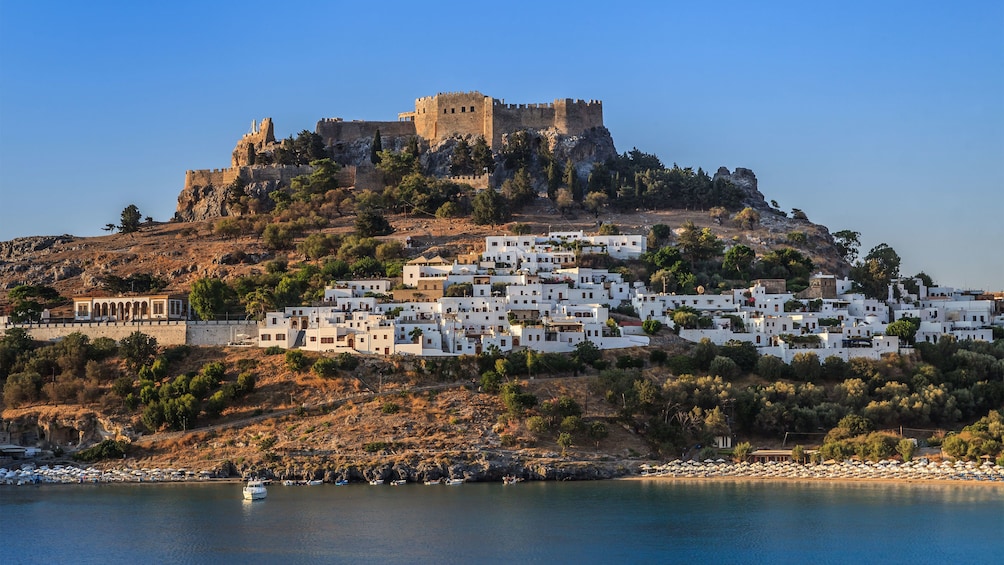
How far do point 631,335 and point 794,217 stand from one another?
22.6 meters

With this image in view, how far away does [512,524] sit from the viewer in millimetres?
41875

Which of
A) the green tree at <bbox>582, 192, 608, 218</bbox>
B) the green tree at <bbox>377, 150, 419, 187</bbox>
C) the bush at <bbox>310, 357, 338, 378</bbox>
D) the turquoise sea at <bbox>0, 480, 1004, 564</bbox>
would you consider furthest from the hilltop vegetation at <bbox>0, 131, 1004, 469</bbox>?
the green tree at <bbox>377, 150, 419, 187</bbox>

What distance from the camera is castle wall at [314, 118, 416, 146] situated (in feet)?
275

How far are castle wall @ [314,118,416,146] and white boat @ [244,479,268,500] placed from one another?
129ft

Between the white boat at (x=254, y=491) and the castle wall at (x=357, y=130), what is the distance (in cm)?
3920

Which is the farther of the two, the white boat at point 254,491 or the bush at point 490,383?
the bush at point 490,383

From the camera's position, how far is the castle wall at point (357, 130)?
275 ft

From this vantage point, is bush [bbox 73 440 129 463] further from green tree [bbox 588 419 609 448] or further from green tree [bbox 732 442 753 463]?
green tree [bbox 732 442 753 463]

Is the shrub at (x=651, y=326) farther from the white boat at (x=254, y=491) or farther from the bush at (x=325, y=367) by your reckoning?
the white boat at (x=254, y=491)

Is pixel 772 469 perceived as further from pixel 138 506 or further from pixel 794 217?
pixel 794 217

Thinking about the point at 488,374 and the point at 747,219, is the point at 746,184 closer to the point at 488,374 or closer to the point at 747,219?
the point at 747,219

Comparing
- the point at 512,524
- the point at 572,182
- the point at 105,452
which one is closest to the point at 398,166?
the point at 572,182

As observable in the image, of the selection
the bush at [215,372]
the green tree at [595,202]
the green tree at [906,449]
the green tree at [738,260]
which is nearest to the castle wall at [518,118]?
the green tree at [595,202]

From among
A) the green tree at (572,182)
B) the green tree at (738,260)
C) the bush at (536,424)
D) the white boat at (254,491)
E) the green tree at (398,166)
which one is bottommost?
the white boat at (254,491)
